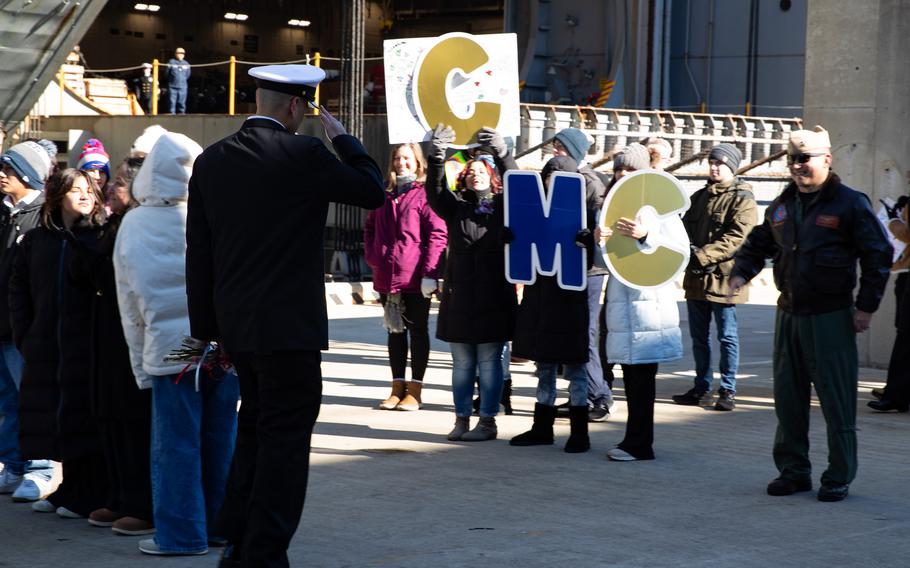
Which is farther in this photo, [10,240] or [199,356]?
[10,240]

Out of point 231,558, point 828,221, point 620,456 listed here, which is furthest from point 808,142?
point 231,558

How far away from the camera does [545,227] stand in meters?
8.00

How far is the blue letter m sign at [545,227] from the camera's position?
7844mm

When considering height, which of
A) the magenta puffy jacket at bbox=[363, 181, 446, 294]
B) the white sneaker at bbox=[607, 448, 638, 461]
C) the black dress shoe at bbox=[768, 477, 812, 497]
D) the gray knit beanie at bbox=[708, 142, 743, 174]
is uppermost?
the gray knit beanie at bbox=[708, 142, 743, 174]

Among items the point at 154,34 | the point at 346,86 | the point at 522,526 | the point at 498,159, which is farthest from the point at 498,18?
the point at 522,526

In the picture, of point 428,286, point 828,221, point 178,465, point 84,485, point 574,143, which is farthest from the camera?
point 428,286

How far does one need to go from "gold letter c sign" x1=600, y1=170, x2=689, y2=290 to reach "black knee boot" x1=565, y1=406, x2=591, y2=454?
864 mm

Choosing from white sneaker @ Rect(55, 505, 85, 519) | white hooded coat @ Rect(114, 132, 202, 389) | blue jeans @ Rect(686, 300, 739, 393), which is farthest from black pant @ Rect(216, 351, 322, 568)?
blue jeans @ Rect(686, 300, 739, 393)

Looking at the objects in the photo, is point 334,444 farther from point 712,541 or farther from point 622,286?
point 712,541

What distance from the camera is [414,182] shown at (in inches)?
373

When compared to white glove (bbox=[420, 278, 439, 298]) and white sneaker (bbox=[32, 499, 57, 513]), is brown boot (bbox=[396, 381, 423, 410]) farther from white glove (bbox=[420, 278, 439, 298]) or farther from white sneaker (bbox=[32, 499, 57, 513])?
white sneaker (bbox=[32, 499, 57, 513])

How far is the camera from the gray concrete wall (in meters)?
11.5

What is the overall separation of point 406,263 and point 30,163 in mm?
Answer: 3176

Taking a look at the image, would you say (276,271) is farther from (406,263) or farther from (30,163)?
(406,263)
